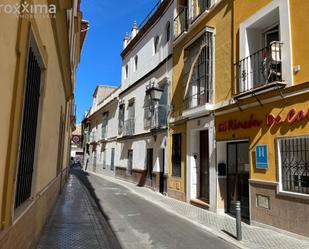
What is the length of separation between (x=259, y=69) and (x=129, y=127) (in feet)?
45.7

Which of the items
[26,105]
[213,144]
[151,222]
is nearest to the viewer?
[26,105]

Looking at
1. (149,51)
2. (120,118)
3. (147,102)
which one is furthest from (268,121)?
(120,118)

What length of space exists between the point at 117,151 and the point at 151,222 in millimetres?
16810

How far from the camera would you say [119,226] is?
339 inches

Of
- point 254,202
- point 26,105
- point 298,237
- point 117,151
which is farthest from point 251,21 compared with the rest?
point 117,151

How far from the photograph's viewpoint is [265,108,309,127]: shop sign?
7.47 meters

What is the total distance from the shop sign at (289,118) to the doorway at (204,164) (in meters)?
4.32

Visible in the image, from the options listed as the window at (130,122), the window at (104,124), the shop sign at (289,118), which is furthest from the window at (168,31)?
the window at (104,124)

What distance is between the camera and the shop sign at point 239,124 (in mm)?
9115

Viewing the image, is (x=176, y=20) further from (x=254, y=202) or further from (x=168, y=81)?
(x=254, y=202)

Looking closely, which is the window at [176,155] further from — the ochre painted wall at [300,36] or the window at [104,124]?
Result: the window at [104,124]

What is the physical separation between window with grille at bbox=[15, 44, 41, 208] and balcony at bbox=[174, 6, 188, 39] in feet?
34.5

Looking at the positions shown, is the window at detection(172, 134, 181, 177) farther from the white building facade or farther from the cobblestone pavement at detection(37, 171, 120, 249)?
the cobblestone pavement at detection(37, 171, 120, 249)

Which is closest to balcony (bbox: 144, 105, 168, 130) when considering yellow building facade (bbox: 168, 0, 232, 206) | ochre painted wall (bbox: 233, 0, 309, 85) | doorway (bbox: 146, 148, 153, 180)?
yellow building facade (bbox: 168, 0, 232, 206)
